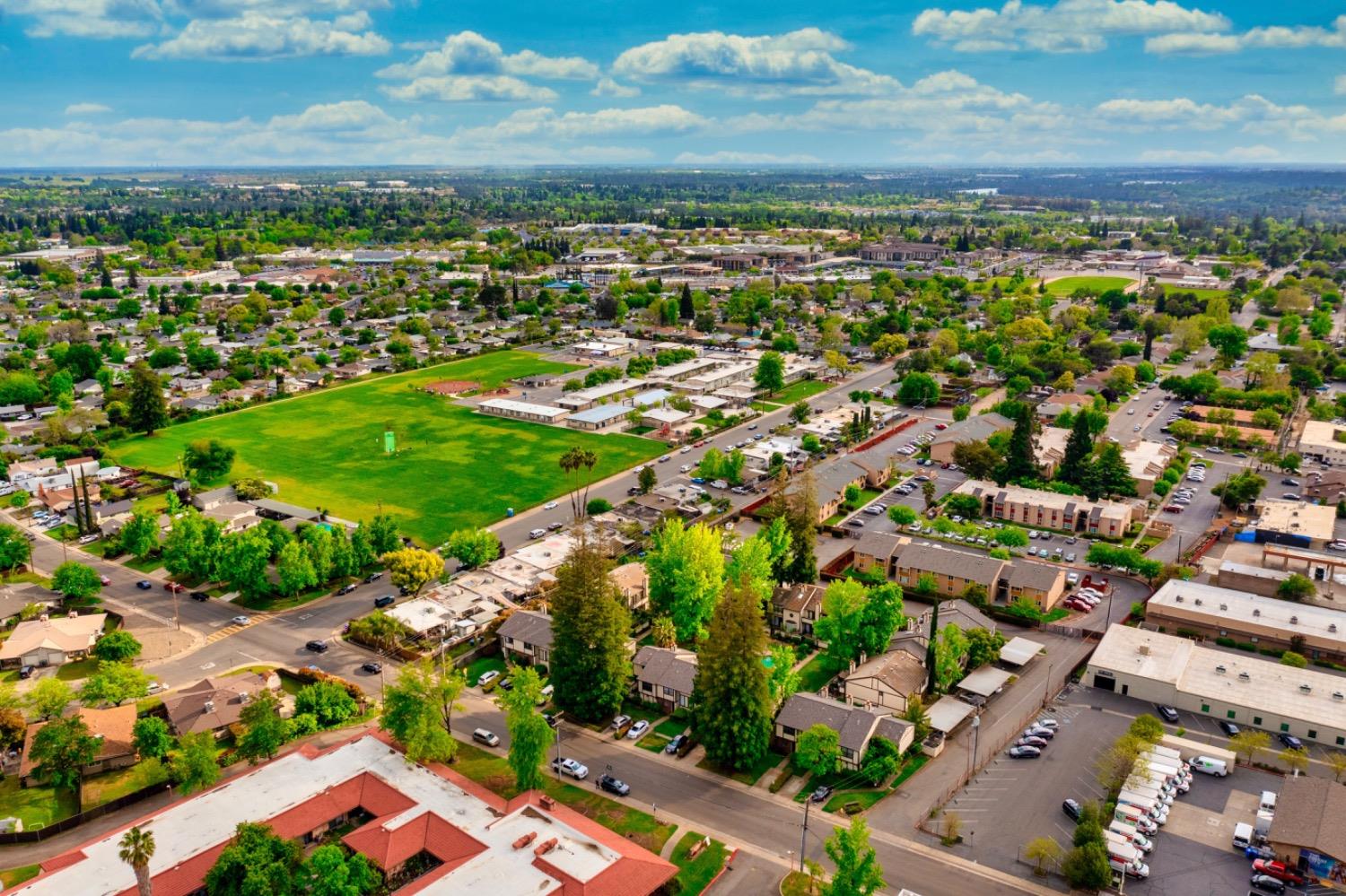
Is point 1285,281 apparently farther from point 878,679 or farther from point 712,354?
point 878,679

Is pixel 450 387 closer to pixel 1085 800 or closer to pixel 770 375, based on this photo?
pixel 770 375

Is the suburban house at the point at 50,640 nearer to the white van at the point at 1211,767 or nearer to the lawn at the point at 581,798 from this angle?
the lawn at the point at 581,798

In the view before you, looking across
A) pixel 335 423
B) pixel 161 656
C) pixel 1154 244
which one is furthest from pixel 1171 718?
pixel 1154 244

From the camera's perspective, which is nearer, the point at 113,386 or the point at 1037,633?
the point at 1037,633

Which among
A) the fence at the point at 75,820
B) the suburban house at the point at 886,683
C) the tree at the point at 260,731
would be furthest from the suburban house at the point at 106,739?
the suburban house at the point at 886,683

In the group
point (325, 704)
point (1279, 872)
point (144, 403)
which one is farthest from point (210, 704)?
point (144, 403)

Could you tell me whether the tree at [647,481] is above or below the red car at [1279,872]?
above
